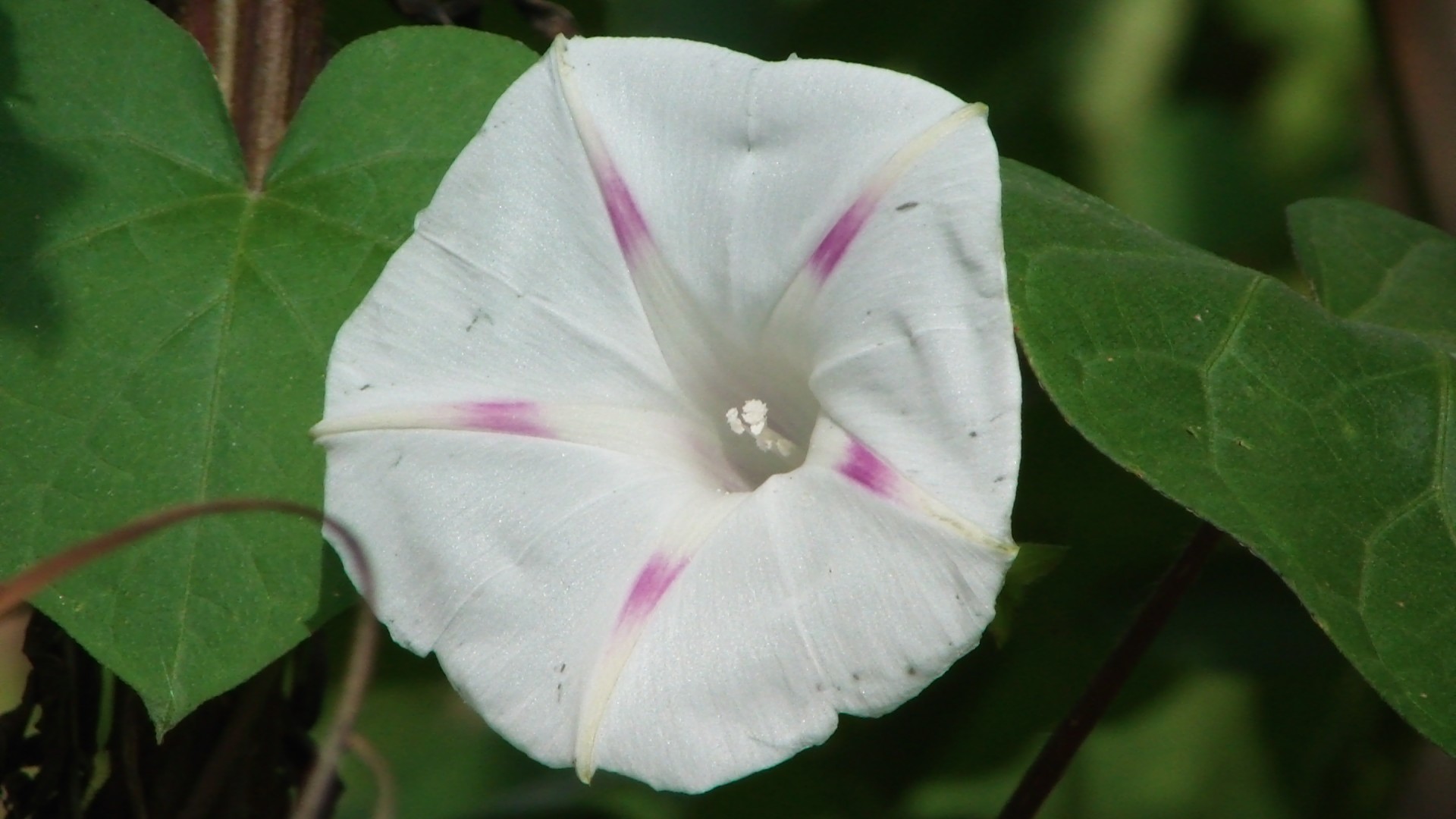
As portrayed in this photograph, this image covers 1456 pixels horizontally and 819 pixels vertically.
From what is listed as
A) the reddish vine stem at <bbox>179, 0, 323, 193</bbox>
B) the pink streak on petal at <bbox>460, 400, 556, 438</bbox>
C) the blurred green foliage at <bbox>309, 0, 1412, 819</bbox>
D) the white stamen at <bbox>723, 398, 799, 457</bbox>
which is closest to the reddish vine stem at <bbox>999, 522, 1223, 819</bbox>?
the blurred green foliage at <bbox>309, 0, 1412, 819</bbox>

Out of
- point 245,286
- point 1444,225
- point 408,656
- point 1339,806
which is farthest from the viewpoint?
point 408,656

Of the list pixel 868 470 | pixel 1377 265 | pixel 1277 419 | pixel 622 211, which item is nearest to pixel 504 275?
pixel 622 211

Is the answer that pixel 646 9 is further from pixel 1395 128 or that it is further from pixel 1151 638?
pixel 1151 638

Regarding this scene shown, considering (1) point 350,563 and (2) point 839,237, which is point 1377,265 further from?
(1) point 350,563

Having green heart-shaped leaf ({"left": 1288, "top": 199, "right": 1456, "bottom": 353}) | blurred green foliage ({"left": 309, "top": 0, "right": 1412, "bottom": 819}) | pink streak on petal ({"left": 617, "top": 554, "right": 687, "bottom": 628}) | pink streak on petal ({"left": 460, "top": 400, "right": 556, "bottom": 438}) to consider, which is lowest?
blurred green foliage ({"left": 309, "top": 0, "right": 1412, "bottom": 819})

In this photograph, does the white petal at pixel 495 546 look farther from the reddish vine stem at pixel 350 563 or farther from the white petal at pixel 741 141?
the white petal at pixel 741 141

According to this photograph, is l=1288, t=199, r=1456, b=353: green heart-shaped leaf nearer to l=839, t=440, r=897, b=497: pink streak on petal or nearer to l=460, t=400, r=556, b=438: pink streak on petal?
l=839, t=440, r=897, b=497: pink streak on petal

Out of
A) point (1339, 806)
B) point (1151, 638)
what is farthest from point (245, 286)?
point (1339, 806)

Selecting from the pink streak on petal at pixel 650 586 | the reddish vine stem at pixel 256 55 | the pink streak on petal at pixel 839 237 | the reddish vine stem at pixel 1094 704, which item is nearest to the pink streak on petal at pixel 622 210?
the pink streak on petal at pixel 839 237
